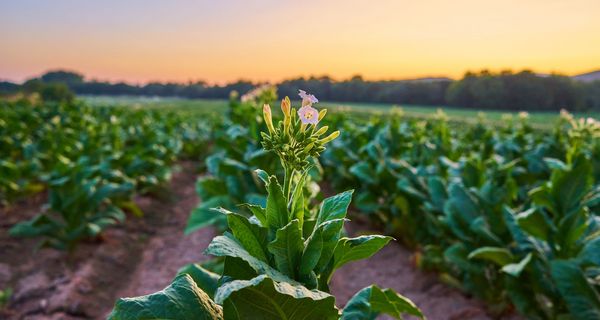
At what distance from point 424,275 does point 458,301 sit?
721 millimetres

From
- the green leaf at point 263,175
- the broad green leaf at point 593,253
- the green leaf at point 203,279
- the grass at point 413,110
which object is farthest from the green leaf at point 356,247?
the grass at point 413,110

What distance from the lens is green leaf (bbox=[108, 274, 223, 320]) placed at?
3.90 feet

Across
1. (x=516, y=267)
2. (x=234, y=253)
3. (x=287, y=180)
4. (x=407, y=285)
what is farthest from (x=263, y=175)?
(x=407, y=285)

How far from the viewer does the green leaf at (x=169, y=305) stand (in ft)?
3.90

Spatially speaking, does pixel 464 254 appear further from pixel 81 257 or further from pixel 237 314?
pixel 81 257

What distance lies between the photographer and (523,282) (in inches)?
151

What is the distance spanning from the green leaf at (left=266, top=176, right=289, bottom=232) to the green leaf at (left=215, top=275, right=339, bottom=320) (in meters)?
0.22

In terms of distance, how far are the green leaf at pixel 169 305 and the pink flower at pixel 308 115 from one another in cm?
49

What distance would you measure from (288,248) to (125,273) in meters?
4.85

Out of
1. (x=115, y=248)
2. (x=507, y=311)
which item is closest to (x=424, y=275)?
(x=507, y=311)

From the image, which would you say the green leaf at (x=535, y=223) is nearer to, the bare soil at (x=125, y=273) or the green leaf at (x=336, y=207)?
the bare soil at (x=125, y=273)

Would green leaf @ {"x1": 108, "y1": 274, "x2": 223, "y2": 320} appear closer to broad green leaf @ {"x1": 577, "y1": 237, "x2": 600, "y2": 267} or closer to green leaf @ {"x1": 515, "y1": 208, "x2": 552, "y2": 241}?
broad green leaf @ {"x1": 577, "y1": 237, "x2": 600, "y2": 267}

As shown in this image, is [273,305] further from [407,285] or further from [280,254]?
[407,285]

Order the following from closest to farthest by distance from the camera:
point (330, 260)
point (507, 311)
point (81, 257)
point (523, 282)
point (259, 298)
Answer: point (259, 298), point (330, 260), point (523, 282), point (507, 311), point (81, 257)
